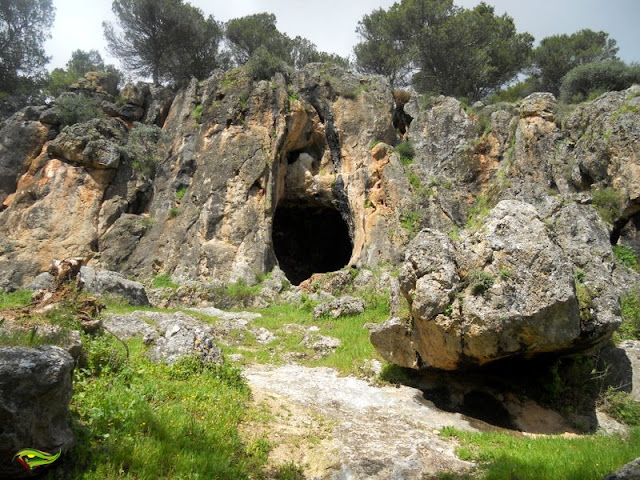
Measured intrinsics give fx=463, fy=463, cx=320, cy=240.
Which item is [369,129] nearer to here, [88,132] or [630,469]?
[88,132]

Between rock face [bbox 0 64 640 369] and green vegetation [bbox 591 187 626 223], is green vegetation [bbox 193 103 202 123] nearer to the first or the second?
rock face [bbox 0 64 640 369]

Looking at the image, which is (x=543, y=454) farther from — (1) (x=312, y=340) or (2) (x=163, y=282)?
(2) (x=163, y=282)

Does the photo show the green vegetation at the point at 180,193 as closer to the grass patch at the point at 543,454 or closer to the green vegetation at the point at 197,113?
the green vegetation at the point at 197,113

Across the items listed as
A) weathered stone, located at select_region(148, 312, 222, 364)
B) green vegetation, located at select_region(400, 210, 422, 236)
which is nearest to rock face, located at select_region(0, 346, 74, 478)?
weathered stone, located at select_region(148, 312, 222, 364)

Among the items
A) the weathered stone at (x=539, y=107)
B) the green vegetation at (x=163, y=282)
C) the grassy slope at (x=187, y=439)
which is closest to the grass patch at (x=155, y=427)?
the grassy slope at (x=187, y=439)

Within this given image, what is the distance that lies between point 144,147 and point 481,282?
916 inches

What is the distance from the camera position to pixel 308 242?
100 feet

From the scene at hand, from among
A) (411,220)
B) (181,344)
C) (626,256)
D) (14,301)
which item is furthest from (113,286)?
(626,256)

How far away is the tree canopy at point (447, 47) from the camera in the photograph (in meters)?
31.9

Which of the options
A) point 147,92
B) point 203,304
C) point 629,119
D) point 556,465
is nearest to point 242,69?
point 147,92

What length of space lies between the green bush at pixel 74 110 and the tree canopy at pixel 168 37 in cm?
694

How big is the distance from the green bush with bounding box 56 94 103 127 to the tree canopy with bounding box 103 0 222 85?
6.94m

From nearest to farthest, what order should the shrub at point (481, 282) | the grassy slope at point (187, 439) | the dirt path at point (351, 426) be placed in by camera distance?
the grassy slope at point (187, 439) → the dirt path at point (351, 426) → the shrub at point (481, 282)

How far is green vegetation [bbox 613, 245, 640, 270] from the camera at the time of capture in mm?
14594
